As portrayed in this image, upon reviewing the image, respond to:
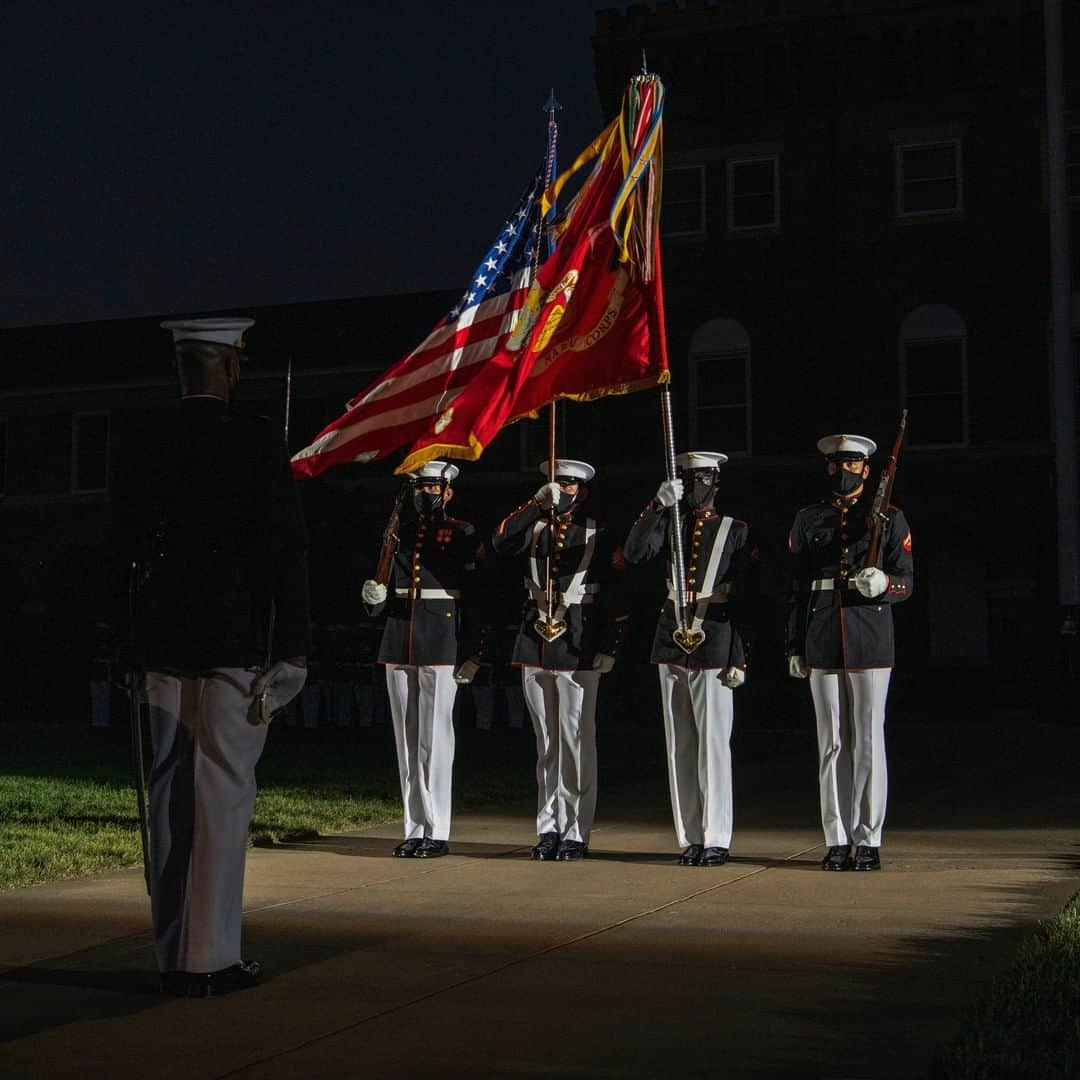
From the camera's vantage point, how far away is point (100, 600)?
115 feet

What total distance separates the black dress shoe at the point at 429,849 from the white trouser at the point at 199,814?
399 centimetres

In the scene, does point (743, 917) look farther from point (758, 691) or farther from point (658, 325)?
point (758, 691)

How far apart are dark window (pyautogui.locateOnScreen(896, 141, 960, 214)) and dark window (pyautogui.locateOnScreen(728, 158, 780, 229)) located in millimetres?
2227

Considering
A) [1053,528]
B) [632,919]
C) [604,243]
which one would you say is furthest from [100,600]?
[632,919]

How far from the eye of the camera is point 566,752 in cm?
994

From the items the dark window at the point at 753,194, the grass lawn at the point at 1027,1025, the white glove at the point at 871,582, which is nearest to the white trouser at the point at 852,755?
the white glove at the point at 871,582

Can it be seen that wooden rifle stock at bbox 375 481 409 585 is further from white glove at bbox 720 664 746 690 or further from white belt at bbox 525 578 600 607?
white glove at bbox 720 664 746 690

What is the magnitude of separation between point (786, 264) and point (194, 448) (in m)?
27.3

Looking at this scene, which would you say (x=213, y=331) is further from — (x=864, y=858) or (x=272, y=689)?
(x=864, y=858)

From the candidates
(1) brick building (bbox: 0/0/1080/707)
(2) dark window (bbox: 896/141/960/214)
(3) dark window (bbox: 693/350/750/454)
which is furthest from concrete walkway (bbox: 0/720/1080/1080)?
(2) dark window (bbox: 896/141/960/214)

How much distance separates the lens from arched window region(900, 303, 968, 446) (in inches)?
1243

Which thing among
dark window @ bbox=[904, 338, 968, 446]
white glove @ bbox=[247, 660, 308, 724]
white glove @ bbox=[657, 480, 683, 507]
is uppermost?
dark window @ bbox=[904, 338, 968, 446]

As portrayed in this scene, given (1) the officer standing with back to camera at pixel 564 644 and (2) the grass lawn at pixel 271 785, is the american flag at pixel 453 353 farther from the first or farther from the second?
(2) the grass lawn at pixel 271 785

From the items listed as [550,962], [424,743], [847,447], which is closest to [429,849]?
[424,743]
